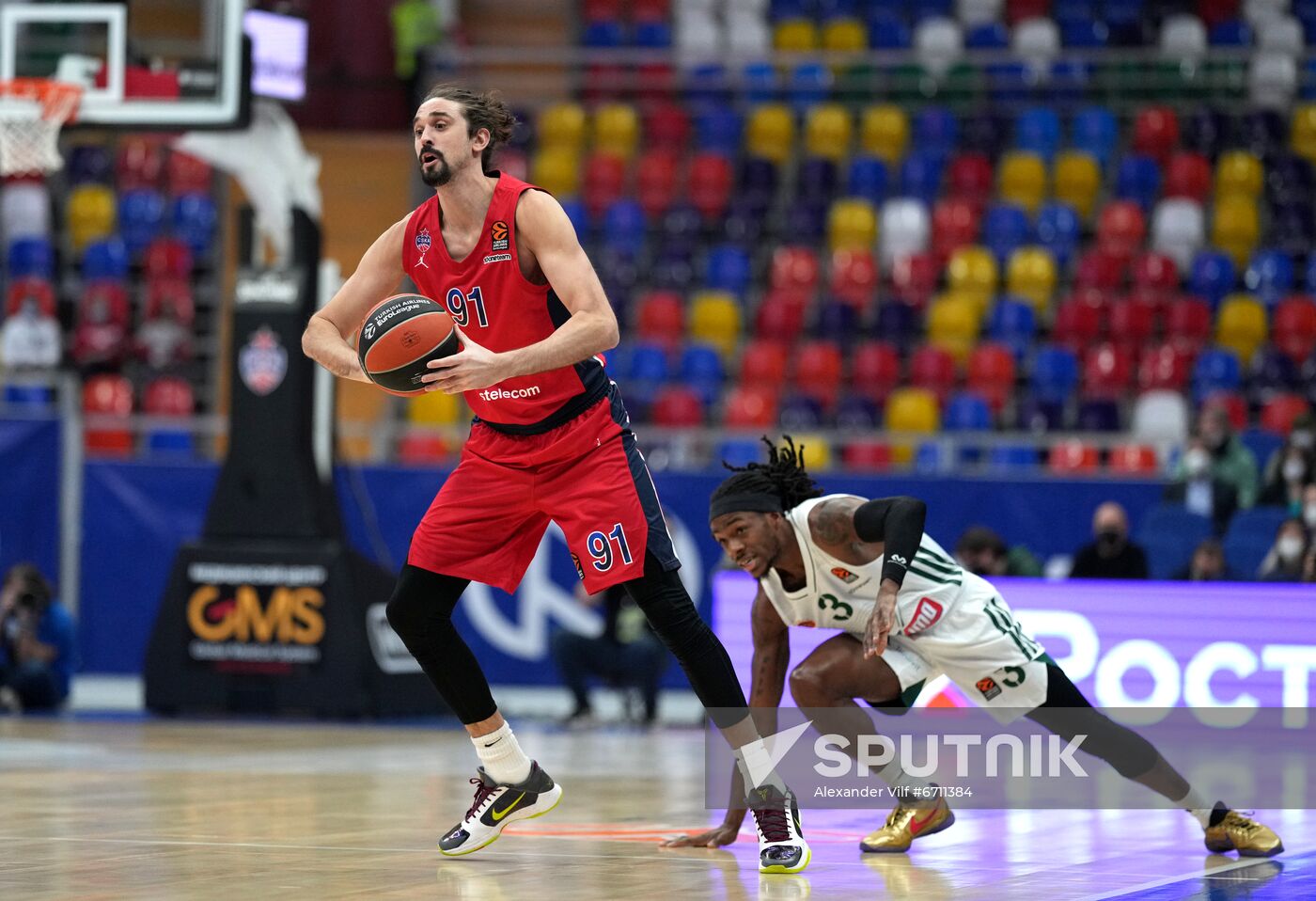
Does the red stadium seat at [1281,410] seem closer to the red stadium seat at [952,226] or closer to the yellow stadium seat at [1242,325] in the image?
the yellow stadium seat at [1242,325]

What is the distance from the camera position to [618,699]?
51.2ft

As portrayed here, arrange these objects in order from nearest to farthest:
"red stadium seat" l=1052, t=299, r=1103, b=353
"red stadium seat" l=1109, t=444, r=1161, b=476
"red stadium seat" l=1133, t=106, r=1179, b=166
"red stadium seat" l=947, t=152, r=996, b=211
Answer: "red stadium seat" l=1109, t=444, r=1161, b=476 < "red stadium seat" l=1052, t=299, r=1103, b=353 < "red stadium seat" l=947, t=152, r=996, b=211 < "red stadium seat" l=1133, t=106, r=1179, b=166

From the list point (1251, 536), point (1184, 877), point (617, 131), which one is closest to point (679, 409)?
point (617, 131)

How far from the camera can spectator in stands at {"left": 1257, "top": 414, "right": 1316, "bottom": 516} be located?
14.1 metres

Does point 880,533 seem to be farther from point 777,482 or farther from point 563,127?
point 563,127

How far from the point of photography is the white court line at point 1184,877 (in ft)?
18.5

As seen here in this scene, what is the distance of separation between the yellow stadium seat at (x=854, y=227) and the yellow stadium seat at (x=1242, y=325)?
3.58 m

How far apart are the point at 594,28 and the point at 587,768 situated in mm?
14202

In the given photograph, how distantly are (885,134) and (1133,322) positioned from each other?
12.5 ft

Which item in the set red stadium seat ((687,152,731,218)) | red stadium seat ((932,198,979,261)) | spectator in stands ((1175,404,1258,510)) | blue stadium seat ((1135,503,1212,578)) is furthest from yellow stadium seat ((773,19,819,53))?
blue stadium seat ((1135,503,1212,578))

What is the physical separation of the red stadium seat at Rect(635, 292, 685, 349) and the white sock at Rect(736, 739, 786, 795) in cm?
1311

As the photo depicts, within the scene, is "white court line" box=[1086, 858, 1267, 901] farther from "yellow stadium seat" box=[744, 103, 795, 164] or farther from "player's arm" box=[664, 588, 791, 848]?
"yellow stadium seat" box=[744, 103, 795, 164]

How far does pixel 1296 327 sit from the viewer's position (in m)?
18.2

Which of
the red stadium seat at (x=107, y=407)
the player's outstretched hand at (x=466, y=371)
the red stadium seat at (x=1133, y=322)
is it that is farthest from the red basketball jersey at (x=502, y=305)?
the red stadium seat at (x=1133, y=322)
